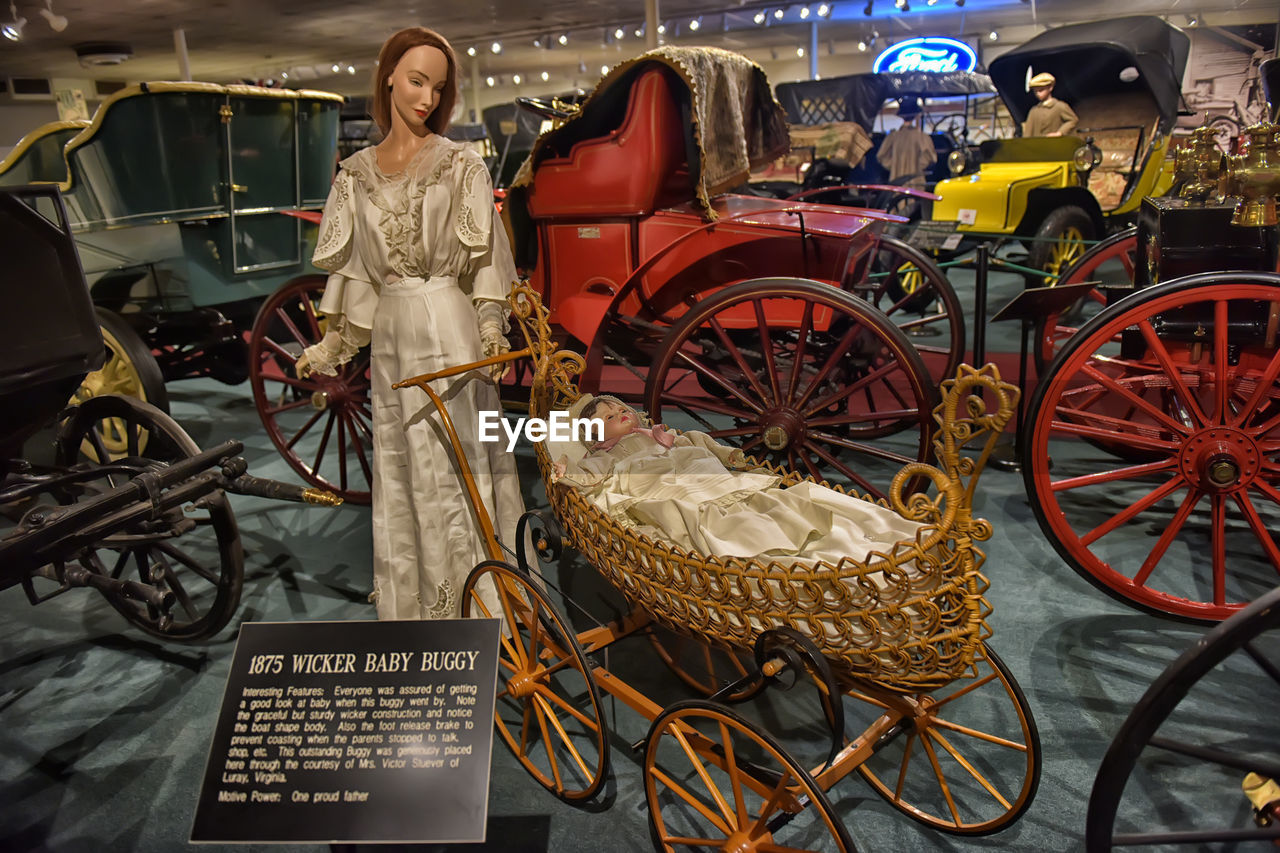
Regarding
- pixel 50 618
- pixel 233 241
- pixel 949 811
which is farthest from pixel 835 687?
pixel 233 241

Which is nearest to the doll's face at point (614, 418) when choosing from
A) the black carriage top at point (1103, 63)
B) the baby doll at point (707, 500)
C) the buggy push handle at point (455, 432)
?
the baby doll at point (707, 500)

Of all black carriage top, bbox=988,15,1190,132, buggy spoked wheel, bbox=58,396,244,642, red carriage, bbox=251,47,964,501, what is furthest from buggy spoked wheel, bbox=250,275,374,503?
black carriage top, bbox=988,15,1190,132

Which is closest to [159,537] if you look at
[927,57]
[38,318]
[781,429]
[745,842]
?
[38,318]

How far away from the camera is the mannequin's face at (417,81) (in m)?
1.81

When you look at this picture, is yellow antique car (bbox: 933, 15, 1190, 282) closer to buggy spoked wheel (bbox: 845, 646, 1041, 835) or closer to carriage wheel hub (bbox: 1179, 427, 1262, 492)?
carriage wheel hub (bbox: 1179, 427, 1262, 492)

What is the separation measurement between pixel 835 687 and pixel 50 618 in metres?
2.55

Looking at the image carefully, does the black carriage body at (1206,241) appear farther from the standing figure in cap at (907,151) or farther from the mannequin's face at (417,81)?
the standing figure in cap at (907,151)

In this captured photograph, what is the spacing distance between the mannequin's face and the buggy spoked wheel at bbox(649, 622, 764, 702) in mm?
1347

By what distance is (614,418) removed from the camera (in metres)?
1.87

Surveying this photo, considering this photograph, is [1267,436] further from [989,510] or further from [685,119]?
[685,119]

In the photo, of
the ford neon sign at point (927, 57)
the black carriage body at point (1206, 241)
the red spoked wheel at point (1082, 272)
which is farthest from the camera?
the ford neon sign at point (927, 57)

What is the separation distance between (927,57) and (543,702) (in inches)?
315

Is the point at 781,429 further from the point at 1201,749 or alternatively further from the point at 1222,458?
the point at 1201,749

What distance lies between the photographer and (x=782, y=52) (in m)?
8.55
